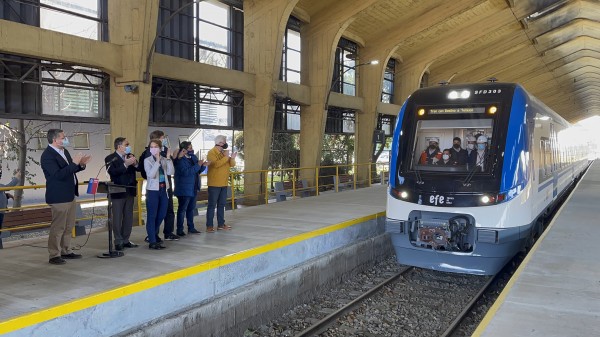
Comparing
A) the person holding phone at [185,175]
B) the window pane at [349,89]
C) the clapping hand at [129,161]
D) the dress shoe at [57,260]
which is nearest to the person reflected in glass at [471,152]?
the person holding phone at [185,175]

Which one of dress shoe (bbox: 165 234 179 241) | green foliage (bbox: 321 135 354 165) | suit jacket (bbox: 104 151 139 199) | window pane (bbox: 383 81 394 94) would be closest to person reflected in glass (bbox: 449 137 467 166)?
dress shoe (bbox: 165 234 179 241)

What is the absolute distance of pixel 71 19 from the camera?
531 inches

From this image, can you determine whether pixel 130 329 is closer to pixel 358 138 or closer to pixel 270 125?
pixel 270 125

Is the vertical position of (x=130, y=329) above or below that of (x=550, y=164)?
below

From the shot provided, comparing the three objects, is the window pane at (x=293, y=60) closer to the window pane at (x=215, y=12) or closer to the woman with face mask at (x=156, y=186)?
the window pane at (x=215, y=12)

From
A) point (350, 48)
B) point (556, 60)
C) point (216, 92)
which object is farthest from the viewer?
point (556, 60)

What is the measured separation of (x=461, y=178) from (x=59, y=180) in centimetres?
572

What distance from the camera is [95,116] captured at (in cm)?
1469

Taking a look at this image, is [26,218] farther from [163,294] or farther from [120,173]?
[163,294]

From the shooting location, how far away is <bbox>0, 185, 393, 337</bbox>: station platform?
476 cm

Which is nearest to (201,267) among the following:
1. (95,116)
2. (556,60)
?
(95,116)

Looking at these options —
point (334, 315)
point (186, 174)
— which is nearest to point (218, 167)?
point (186, 174)

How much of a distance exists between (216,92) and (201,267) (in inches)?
491

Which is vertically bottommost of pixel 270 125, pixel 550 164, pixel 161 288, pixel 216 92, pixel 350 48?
pixel 161 288
